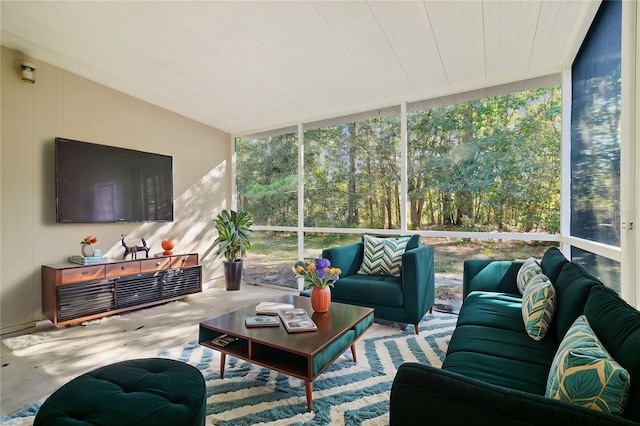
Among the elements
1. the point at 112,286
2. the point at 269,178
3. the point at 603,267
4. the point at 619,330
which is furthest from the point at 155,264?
the point at 603,267

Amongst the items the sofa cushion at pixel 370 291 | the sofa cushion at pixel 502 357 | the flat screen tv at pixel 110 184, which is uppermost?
the flat screen tv at pixel 110 184

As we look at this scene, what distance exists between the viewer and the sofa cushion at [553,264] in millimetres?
1815

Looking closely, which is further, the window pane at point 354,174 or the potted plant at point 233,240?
the potted plant at point 233,240

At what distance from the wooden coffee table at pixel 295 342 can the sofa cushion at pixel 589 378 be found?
1.00 metres

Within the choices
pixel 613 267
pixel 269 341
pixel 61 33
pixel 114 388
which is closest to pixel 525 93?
pixel 613 267

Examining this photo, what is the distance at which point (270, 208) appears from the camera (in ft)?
15.6

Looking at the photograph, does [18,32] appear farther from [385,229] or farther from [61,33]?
[385,229]

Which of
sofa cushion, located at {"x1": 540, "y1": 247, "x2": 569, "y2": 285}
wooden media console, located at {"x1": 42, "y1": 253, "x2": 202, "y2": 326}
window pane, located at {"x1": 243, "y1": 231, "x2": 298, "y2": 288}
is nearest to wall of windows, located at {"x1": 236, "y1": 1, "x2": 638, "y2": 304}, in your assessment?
window pane, located at {"x1": 243, "y1": 231, "x2": 298, "y2": 288}

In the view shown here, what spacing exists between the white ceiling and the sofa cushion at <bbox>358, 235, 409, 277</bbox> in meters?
1.69

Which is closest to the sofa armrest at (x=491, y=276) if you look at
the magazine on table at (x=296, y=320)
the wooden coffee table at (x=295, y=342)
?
the wooden coffee table at (x=295, y=342)

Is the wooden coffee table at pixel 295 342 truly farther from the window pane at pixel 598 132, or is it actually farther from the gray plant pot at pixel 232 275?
the gray plant pot at pixel 232 275

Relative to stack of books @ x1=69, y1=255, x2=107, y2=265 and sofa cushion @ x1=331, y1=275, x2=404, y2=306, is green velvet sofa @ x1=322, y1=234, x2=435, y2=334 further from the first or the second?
stack of books @ x1=69, y1=255, x2=107, y2=265

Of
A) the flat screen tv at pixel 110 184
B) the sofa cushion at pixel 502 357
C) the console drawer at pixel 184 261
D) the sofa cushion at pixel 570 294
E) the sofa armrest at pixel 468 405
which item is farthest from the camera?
the console drawer at pixel 184 261

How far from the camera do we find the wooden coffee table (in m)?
1.60
